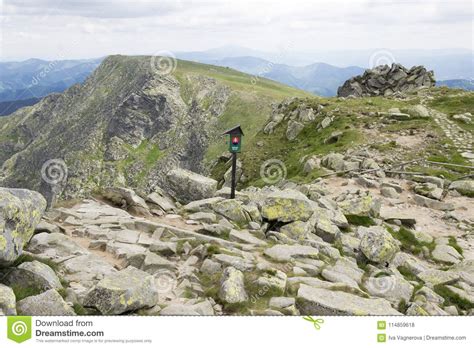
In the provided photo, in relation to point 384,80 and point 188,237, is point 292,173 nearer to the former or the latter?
point 188,237

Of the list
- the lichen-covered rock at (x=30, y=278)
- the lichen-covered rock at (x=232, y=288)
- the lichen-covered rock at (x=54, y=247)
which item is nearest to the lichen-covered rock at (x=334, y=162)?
the lichen-covered rock at (x=232, y=288)

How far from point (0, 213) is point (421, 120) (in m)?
47.9

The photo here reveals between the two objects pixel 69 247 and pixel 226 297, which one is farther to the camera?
pixel 69 247

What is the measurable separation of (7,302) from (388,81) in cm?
8499

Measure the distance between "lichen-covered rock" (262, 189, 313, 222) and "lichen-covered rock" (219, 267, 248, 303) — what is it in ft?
24.6

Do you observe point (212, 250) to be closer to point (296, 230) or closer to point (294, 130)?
point (296, 230)

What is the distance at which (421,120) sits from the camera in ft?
160

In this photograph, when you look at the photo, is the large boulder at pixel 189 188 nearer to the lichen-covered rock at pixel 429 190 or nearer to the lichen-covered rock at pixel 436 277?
the lichen-covered rock at pixel 436 277

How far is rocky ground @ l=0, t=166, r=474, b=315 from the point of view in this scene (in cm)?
1148

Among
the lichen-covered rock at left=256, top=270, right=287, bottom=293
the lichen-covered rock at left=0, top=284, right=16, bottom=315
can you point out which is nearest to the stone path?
the lichen-covered rock at left=256, top=270, right=287, bottom=293
